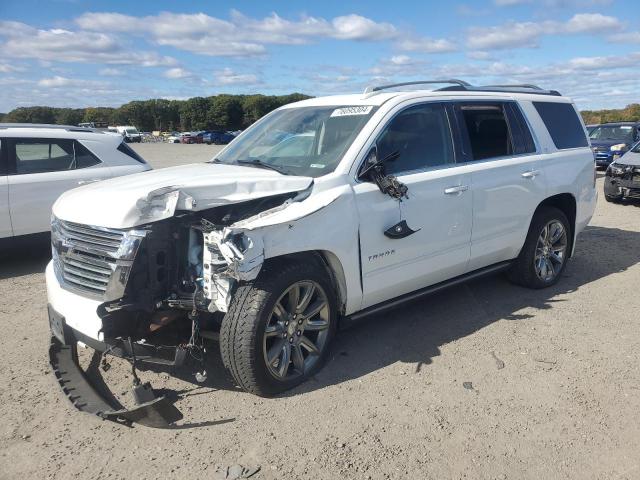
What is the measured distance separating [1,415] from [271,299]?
188 cm

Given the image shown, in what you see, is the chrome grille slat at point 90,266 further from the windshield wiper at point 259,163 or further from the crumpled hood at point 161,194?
the windshield wiper at point 259,163

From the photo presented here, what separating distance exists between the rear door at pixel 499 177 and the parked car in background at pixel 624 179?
7.01 m

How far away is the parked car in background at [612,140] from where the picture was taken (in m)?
17.2

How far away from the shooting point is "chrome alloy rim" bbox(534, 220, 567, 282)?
566cm

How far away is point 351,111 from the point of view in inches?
173

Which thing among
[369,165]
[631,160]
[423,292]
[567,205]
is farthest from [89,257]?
[631,160]

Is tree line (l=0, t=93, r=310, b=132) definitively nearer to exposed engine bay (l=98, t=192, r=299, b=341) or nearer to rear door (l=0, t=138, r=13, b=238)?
rear door (l=0, t=138, r=13, b=238)

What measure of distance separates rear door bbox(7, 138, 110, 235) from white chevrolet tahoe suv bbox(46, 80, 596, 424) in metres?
2.95

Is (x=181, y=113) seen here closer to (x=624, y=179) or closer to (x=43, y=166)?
(x=624, y=179)

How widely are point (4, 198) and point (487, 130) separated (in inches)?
214

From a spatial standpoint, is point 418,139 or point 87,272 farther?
point 418,139

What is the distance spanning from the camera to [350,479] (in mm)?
2871

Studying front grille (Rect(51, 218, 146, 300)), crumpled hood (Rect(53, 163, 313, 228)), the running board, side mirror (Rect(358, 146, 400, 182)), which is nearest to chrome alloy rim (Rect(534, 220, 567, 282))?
the running board

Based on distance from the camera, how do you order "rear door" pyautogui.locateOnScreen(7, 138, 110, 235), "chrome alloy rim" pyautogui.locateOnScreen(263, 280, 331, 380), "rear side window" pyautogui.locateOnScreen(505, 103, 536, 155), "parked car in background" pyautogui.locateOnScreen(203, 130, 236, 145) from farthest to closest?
"parked car in background" pyautogui.locateOnScreen(203, 130, 236, 145) → "rear door" pyautogui.locateOnScreen(7, 138, 110, 235) → "rear side window" pyautogui.locateOnScreen(505, 103, 536, 155) → "chrome alloy rim" pyautogui.locateOnScreen(263, 280, 331, 380)
